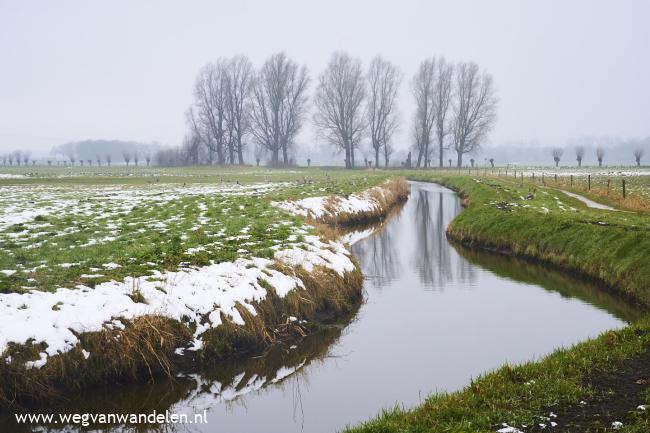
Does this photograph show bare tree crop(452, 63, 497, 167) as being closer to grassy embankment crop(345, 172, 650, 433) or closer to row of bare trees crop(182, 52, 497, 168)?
row of bare trees crop(182, 52, 497, 168)

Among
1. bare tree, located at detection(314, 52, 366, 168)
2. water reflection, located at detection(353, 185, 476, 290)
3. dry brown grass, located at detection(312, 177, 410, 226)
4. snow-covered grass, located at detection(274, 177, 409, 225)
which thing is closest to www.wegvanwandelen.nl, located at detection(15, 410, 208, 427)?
water reflection, located at detection(353, 185, 476, 290)

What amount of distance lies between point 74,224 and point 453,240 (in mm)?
15695

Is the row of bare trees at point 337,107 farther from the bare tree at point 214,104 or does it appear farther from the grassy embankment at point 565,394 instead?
the grassy embankment at point 565,394

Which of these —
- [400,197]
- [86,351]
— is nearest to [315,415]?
[86,351]

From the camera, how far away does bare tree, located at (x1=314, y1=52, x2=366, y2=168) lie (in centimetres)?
7906

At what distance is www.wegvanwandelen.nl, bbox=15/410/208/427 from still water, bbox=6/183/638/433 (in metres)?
0.12

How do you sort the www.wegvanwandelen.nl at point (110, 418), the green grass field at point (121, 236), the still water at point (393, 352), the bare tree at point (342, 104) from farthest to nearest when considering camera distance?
the bare tree at point (342, 104) < the green grass field at point (121, 236) < the still water at point (393, 352) < the www.wegvanwandelen.nl at point (110, 418)

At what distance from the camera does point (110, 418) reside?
8.09m

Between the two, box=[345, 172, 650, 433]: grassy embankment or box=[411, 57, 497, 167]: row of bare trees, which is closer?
box=[345, 172, 650, 433]: grassy embankment

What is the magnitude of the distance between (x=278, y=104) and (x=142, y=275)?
70.0 meters

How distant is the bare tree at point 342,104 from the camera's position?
7906cm

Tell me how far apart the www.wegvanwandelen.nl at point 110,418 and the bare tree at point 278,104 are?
72272mm

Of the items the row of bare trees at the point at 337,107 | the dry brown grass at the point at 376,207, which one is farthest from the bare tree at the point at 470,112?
the dry brown grass at the point at 376,207

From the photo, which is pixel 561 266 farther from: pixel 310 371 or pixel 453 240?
pixel 310 371
